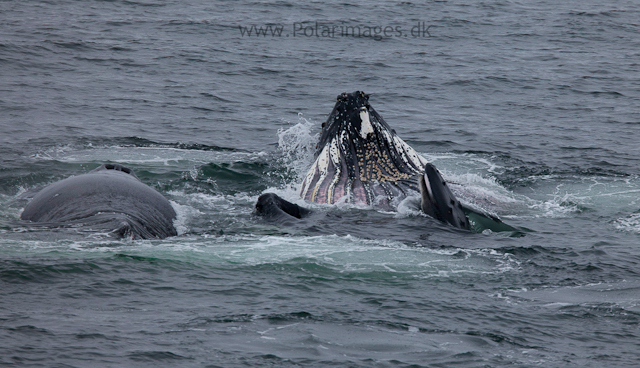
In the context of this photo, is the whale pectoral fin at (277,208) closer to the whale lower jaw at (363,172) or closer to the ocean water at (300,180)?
the ocean water at (300,180)

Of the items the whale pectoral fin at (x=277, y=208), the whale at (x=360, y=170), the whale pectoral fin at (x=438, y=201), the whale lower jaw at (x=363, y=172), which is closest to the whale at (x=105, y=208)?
the whale pectoral fin at (x=277, y=208)

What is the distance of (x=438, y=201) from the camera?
11.8 m

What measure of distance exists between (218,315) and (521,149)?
12928 mm

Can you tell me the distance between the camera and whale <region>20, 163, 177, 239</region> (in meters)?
10.8

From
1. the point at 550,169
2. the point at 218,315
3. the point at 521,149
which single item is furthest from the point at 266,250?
the point at 521,149

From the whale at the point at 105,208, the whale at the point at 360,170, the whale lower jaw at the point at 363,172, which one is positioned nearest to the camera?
the whale at the point at 105,208

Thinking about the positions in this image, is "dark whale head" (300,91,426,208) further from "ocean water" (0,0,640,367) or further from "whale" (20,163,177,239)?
"whale" (20,163,177,239)

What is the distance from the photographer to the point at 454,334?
830 centimetres

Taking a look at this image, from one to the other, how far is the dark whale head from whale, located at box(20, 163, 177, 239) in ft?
9.22

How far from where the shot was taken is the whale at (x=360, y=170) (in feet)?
41.1

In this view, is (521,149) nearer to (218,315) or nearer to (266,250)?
(266,250)

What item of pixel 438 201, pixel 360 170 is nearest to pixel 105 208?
pixel 360 170

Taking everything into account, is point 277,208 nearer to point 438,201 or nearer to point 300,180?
point 438,201

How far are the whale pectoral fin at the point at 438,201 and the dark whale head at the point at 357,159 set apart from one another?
46.7 inches
